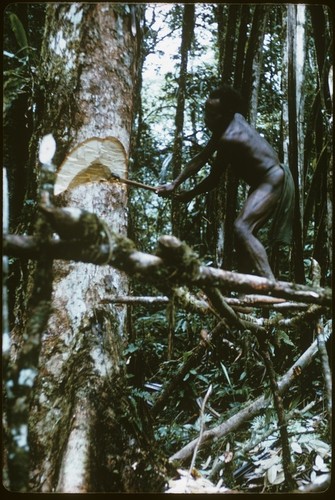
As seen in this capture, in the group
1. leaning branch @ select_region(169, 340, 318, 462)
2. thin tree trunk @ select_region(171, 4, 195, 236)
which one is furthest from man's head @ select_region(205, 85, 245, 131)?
leaning branch @ select_region(169, 340, 318, 462)

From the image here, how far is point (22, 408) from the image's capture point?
1413mm

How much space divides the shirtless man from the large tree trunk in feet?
1.62

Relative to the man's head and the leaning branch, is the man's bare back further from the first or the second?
the leaning branch

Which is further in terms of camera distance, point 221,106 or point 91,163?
point 221,106

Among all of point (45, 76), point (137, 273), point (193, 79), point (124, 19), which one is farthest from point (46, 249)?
point (193, 79)

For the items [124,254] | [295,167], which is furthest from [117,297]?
[295,167]

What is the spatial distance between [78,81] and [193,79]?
8.53 feet

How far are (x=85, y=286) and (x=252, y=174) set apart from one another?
114 centimetres

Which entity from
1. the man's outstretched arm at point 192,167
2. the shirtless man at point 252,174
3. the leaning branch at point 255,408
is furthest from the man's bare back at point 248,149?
the leaning branch at point 255,408

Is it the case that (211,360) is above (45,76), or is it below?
below

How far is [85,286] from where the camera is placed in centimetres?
210

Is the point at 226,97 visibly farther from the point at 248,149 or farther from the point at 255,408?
the point at 255,408

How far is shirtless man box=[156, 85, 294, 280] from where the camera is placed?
2.21 m

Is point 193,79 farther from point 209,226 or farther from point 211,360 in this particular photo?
point 211,360
